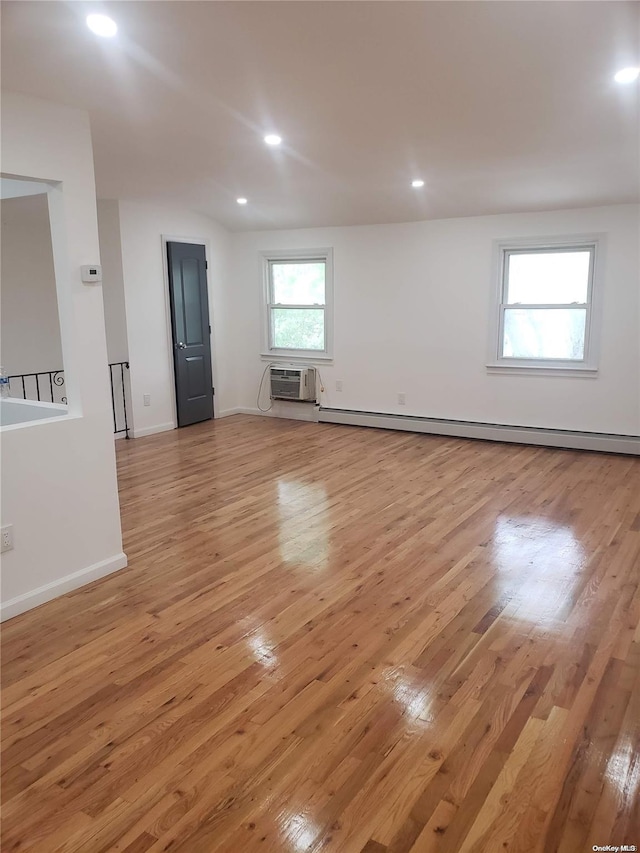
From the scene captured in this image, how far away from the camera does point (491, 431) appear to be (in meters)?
6.36

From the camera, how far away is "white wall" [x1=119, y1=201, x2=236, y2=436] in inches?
252

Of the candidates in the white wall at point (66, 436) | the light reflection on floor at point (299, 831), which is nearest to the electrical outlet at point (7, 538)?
the white wall at point (66, 436)

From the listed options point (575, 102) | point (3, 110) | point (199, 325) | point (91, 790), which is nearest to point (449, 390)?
point (199, 325)

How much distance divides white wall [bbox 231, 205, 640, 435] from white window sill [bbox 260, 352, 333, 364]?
10 cm

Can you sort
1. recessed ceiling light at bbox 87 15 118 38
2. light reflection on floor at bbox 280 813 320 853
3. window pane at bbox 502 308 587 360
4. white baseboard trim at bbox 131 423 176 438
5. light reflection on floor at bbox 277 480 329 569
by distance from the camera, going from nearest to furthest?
light reflection on floor at bbox 280 813 320 853
recessed ceiling light at bbox 87 15 118 38
light reflection on floor at bbox 277 480 329 569
window pane at bbox 502 308 587 360
white baseboard trim at bbox 131 423 176 438

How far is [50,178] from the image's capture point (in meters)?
2.95

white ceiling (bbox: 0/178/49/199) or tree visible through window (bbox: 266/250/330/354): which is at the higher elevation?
white ceiling (bbox: 0/178/49/199)

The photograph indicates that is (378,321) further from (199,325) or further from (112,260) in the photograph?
(112,260)

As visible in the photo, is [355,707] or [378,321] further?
[378,321]

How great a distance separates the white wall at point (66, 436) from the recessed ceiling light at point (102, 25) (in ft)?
1.72

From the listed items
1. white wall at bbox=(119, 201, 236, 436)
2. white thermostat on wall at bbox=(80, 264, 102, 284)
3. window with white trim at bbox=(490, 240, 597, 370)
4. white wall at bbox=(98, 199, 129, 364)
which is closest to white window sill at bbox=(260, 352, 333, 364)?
white wall at bbox=(119, 201, 236, 436)

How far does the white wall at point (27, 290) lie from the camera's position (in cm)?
612

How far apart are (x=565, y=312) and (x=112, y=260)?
4.71 m

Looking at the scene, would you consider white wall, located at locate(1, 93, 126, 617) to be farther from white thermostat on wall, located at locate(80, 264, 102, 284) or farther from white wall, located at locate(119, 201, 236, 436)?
white wall, located at locate(119, 201, 236, 436)
